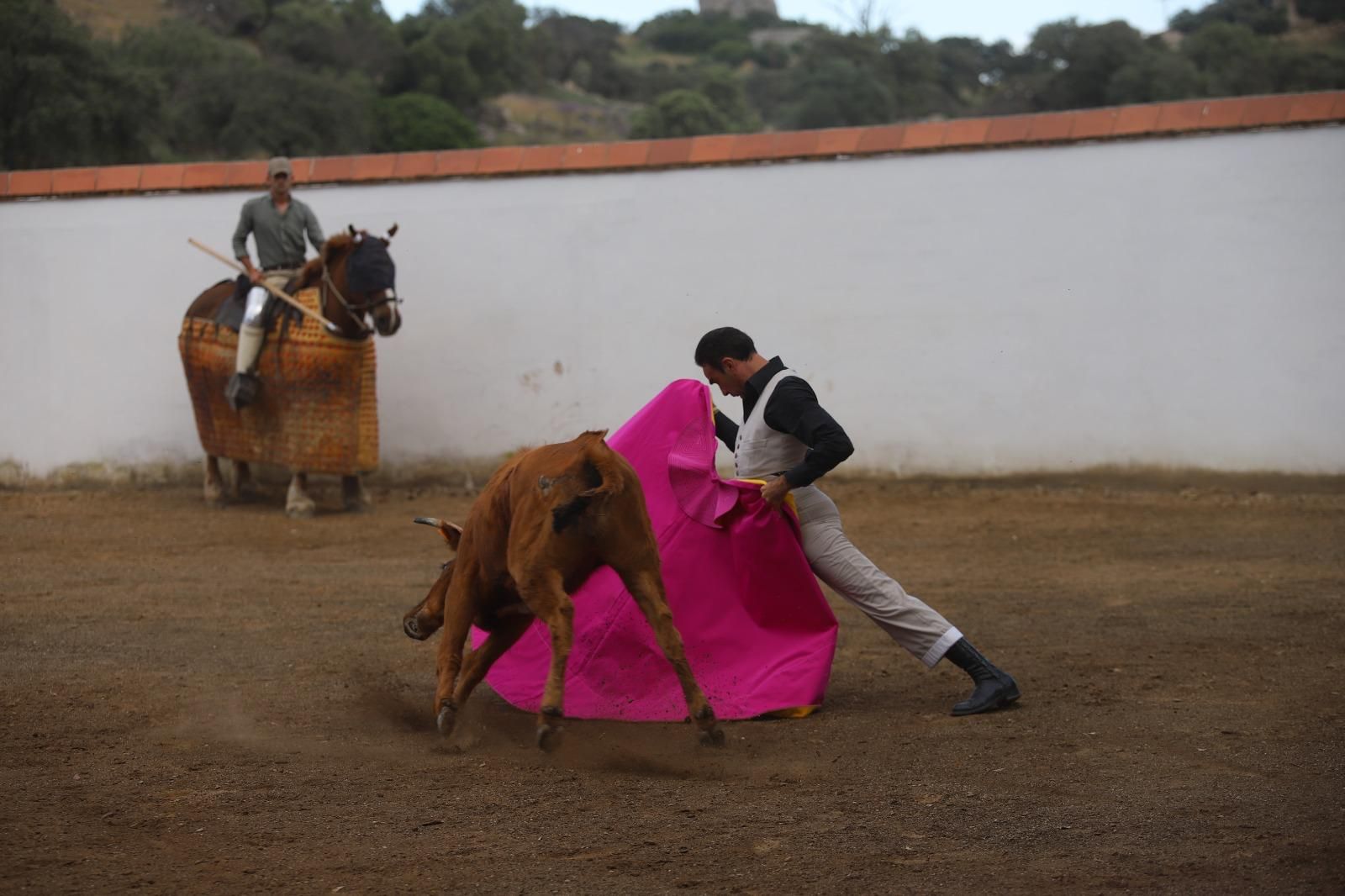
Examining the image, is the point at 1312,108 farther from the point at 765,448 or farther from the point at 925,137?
the point at 765,448

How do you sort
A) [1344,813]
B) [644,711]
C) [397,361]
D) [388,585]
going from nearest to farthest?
[1344,813]
[644,711]
[388,585]
[397,361]

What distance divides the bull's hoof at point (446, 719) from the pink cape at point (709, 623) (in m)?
0.54

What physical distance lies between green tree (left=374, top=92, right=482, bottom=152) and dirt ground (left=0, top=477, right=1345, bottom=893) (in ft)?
94.0

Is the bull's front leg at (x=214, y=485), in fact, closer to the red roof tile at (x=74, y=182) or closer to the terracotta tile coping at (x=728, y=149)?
the terracotta tile coping at (x=728, y=149)

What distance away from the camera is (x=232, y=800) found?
4438 mm

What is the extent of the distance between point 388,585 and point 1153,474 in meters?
5.86

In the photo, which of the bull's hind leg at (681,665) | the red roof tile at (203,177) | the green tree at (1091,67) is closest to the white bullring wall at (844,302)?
the red roof tile at (203,177)

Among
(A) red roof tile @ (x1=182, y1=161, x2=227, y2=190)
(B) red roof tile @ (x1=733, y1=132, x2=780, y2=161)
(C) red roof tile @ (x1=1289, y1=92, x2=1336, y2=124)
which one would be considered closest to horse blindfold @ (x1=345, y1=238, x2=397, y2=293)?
(A) red roof tile @ (x1=182, y1=161, x2=227, y2=190)

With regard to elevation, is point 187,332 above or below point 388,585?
above

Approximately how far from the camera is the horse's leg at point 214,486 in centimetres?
1140

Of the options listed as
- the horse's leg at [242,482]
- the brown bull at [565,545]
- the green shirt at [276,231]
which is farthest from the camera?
the horse's leg at [242,482]

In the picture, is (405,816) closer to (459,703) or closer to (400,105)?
(459,703)

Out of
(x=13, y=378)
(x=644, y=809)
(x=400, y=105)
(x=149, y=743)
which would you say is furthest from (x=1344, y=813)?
(x=400, y=105)

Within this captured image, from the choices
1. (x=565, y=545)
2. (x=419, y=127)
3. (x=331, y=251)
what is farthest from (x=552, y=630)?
(x=419, y=127)
